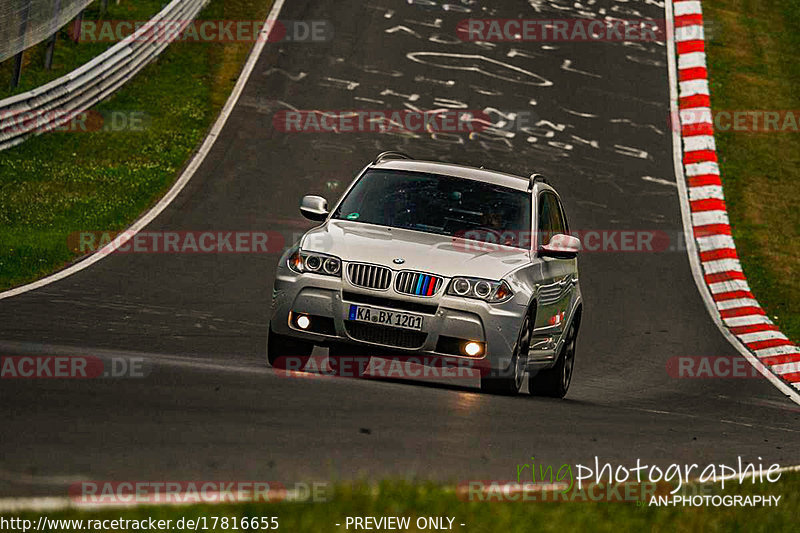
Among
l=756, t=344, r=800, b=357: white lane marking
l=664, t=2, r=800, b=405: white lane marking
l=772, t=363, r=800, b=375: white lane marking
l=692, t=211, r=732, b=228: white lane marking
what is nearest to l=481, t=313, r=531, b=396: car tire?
l=664, t=2, r=800, b=405: white lane marking

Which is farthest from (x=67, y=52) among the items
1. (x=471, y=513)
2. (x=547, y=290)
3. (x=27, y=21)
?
(x=471, y=513)

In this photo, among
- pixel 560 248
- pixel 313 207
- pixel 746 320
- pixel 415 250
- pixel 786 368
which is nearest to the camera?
pixel 415 250

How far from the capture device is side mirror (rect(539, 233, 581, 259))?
1024cm

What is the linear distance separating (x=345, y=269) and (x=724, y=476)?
3327 mm

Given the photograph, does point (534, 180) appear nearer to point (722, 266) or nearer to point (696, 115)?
point (722, 266)

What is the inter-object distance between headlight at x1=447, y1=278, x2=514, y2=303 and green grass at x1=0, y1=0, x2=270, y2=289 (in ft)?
20.0

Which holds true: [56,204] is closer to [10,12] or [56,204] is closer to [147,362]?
[10,12]

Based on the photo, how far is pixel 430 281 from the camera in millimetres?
9305

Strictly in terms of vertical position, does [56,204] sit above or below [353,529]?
below

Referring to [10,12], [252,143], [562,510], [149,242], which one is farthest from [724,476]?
[252,143]

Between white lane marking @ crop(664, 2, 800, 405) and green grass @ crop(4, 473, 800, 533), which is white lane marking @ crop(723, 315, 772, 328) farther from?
green grass @ crop(4, 473, 800, 533)

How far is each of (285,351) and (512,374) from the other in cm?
172

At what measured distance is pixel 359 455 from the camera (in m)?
6.45

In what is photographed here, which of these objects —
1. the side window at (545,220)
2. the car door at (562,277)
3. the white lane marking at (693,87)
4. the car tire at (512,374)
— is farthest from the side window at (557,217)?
the white lane marking at (693,87)
